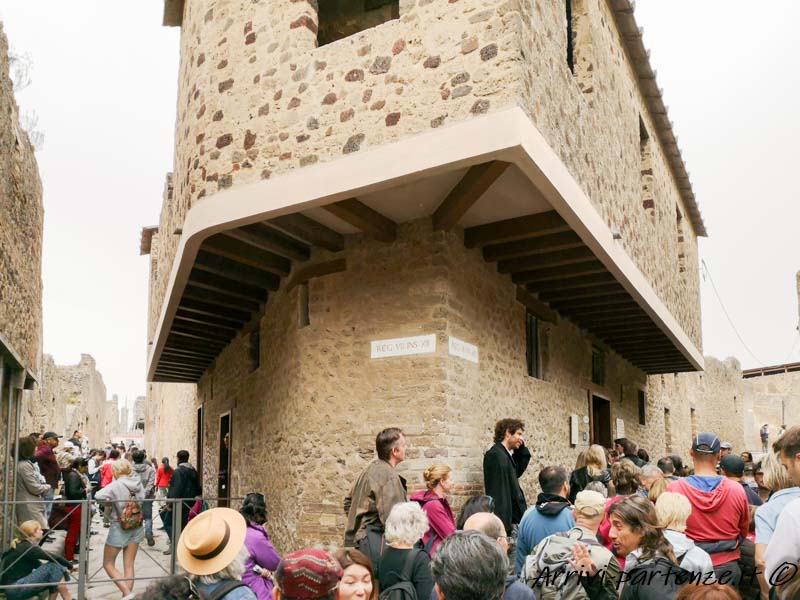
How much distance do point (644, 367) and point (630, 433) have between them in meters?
1.82

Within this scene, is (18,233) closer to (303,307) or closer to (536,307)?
(303,307)

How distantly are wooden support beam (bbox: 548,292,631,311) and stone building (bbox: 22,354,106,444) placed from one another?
34.4 feet

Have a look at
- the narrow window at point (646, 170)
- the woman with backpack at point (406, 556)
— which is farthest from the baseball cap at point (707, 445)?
the narrow window at point (646, 170)

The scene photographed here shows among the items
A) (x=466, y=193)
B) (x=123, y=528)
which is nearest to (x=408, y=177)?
(x=466, y=193)

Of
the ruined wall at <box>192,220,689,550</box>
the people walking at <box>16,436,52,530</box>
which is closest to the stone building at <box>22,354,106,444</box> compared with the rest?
the people walking at <box>16,436,52,530</box>

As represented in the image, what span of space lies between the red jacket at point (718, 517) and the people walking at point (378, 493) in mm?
2145

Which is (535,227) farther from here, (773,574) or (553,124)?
(773,574)

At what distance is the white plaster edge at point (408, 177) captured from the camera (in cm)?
591

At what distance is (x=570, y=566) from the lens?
370 centimetres

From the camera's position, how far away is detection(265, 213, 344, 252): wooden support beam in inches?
297

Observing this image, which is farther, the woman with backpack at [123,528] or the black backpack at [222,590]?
the woman with backpack at [123,528]

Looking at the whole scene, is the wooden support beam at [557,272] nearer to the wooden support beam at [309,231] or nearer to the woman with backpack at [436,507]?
the wooden support beam at [309,231]

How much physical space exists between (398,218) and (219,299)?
3.61 meters

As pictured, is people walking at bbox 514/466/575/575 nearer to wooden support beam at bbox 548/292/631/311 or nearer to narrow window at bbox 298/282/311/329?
narrow window at bbox 298/282/311/329
